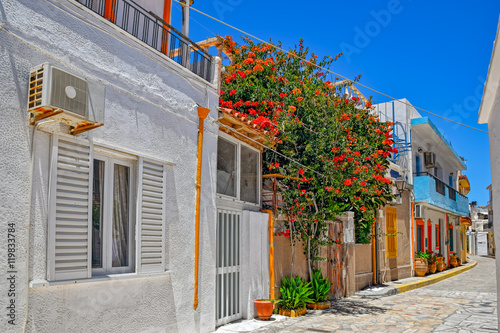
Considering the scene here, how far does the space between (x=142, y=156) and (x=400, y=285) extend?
43.5ft

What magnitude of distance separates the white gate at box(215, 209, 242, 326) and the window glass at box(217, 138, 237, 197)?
1.65 feet

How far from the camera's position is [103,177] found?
246 inches

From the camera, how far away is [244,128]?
9.60m

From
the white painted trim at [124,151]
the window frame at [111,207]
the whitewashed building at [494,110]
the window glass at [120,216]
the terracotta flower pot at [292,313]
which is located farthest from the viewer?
the terracotta flower pot at [292,313]

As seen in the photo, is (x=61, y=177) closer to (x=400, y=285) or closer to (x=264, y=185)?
(x=264, y=185)

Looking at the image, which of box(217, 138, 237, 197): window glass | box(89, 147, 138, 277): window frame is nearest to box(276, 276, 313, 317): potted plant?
box(217, 138, 237, 197): window glass

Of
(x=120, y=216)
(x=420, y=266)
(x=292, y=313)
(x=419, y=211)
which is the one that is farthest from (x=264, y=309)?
(x=419, y=211)

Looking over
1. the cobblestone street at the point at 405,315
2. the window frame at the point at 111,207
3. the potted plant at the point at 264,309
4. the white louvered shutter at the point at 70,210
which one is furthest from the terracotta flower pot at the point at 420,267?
the white louvered shutter at the point at 70,210

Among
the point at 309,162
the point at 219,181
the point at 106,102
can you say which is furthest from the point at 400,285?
the point at 106,102

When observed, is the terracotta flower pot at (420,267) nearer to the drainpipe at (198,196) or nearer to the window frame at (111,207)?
the drainpipe at (198,196)

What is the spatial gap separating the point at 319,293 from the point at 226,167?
4398 millimetres

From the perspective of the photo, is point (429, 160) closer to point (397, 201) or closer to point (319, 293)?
point (397, 201)

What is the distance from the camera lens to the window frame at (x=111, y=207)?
613cm

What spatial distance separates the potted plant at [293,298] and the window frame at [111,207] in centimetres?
491
